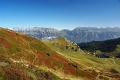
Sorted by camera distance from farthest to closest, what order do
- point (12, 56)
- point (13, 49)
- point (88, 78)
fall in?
point (88, 78) → point (13, 49) → point (12, 56)

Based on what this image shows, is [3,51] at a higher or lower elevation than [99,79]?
higher

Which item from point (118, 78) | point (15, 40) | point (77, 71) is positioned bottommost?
point (118, 78)

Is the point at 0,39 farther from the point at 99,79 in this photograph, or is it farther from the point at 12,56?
the point at 99,79

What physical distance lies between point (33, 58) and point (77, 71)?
20902 millimetres

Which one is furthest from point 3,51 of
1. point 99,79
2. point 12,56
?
point 99,79

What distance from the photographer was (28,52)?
227ft

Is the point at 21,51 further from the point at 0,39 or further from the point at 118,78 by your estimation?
the point at 118,78

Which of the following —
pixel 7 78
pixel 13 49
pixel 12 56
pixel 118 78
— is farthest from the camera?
pixel 118 78

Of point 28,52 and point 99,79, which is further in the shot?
point 99,79

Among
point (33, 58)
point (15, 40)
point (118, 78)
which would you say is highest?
point (15, 40)

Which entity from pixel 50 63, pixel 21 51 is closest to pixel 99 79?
pixel 50 63

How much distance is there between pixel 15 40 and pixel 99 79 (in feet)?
144

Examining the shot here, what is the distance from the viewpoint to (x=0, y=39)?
67.5 meters

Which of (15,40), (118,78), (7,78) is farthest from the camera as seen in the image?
(118,78)
